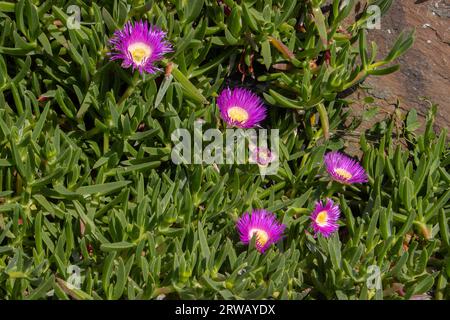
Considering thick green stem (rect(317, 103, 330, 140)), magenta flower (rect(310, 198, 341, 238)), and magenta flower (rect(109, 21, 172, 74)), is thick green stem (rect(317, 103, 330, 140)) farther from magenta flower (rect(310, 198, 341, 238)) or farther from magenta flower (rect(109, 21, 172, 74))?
magenta flower (rect(109, 21, 172, 74))

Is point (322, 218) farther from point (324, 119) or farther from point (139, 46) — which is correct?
point (139, 46)

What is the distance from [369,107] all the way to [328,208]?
439 mm

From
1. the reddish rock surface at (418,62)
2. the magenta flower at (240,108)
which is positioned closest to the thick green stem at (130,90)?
the magenta flower at (240,108)

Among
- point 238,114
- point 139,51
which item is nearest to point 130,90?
point 139,51

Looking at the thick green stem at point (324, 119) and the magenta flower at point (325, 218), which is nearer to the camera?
the magenta flower at point (325, 218)

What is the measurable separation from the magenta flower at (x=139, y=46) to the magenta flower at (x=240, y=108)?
0.21 m

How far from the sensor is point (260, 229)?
6.18ft

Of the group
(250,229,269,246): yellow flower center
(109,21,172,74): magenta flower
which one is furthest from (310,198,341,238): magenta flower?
(109,21,172,74): magenta flower

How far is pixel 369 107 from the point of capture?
89.6 inches

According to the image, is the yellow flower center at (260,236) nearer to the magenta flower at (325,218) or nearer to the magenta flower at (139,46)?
the magenta flower at (325,218)

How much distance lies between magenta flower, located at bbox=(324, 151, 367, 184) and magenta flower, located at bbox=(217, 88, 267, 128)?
0.71 feet

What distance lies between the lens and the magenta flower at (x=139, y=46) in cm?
187

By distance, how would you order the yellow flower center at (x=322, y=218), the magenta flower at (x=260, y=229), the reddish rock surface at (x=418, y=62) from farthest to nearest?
1. the reddish rock surface at (x=418, y=62)
2. the yellow flower center at (x=322, y=218)
3. the magenta flower at (x=260, y=229)
